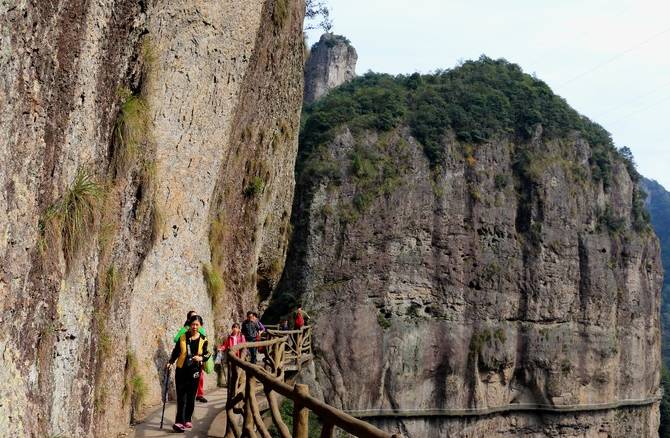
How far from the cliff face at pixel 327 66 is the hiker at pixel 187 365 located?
61327 mm

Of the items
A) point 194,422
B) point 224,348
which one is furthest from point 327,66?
point 194,422

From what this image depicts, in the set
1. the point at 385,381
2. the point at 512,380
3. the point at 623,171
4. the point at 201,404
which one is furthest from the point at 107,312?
the point at 623,171

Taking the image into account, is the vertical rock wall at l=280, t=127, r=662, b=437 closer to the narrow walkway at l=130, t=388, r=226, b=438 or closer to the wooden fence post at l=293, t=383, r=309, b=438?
the narrow walkway at l=130, t=388, r=226, b=438

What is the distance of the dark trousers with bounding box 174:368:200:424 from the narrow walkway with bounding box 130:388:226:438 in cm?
25

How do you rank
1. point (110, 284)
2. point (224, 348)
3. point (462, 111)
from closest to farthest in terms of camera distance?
point (110, 284) < point (224, 348) < point (462, 111)

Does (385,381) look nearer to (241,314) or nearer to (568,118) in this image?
(241,314)

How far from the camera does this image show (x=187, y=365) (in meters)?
7.42

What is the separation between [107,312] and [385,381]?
27383 millimetres

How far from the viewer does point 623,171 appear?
47.2 metres

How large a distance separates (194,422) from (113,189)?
343cm

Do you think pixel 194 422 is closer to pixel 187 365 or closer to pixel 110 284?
pixel 187 365

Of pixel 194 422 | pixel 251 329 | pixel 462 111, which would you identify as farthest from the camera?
pixel 462 111

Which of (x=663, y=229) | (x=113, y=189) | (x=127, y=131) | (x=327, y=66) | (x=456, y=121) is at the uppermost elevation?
(x=327, y=66)

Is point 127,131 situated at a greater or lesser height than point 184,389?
greater
